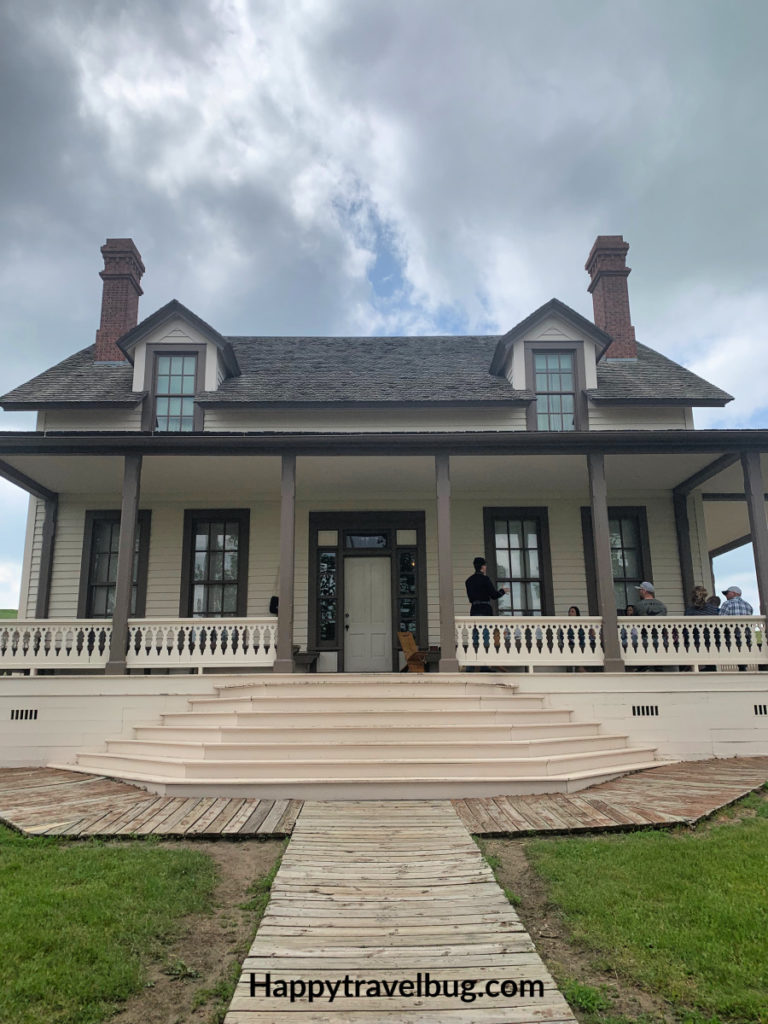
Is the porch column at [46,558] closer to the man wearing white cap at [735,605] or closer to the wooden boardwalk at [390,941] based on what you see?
the wooden boardwalk at [390,941]

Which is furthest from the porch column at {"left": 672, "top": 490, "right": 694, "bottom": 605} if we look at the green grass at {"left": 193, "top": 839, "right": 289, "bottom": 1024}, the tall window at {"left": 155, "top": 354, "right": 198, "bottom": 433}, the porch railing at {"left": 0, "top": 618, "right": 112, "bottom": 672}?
the green grass at {"left": 193, "top": 839, "right": 289, "bottom": 1024}

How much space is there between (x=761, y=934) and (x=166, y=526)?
37.1 ft

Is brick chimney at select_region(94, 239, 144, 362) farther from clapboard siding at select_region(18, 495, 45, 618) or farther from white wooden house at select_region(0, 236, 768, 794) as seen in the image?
clapboard siding at select_region(18, 495, 45, 618)

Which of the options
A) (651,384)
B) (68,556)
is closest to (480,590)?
(651,384)

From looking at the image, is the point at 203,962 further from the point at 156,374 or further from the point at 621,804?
the point at 156,374

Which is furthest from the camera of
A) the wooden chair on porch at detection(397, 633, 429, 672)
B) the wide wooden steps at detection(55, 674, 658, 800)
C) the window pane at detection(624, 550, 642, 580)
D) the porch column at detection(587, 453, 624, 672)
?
the window pane at detection(624, 550, 642, 580)

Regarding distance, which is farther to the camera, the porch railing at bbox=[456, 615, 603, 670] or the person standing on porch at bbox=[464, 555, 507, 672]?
the person standing on porch at bbox=[464, 555, 507, 672]

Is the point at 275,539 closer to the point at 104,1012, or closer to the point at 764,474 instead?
the point at 764,474

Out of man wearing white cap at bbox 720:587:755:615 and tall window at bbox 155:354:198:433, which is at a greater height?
tall window at bbox 155:354:198:433

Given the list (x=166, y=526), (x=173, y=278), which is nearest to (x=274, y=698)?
(x=166, y=526)

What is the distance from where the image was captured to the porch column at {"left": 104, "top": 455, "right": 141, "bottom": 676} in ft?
31.0

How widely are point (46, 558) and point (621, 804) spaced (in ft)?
35.5

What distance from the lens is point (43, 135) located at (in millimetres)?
12930

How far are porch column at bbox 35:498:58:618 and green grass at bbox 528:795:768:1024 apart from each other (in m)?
10.5
